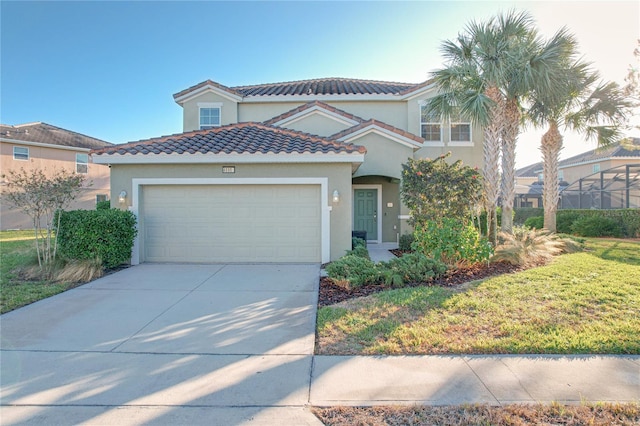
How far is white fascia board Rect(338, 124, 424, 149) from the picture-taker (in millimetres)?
13227

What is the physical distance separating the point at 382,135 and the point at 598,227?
11350 millimetres

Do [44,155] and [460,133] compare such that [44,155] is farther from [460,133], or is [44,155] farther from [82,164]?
[460,133]

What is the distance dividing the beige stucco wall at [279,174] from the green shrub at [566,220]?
45.9ft

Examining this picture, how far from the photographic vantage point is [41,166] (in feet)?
75.8

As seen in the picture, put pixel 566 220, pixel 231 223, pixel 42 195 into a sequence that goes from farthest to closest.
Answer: pixel 566 220, pixel 231 223, pixel 42 195

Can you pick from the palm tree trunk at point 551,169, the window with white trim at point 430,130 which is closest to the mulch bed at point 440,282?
the palm tree trunk at point 551,169

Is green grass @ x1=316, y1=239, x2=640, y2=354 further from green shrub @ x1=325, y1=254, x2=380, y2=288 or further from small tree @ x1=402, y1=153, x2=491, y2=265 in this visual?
small tree @ x1=402, y1=153, x2=491, y2=265

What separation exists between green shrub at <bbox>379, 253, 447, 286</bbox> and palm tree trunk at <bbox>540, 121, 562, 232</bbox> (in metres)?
10.1

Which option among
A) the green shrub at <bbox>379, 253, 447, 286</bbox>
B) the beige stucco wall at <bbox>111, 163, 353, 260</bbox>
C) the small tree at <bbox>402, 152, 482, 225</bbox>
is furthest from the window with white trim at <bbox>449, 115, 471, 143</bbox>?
the green shrub at <bbox>379, 253, 447, 286</bbox>

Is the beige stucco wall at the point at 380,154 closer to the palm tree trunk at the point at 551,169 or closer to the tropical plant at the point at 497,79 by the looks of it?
the tropical plant at the point at 497,79

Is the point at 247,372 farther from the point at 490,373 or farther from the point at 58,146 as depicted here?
the point at 58,146

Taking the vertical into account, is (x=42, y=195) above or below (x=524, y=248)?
above

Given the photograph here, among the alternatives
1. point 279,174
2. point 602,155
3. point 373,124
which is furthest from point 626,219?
point 602,155

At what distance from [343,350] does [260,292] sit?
302 centimetres
